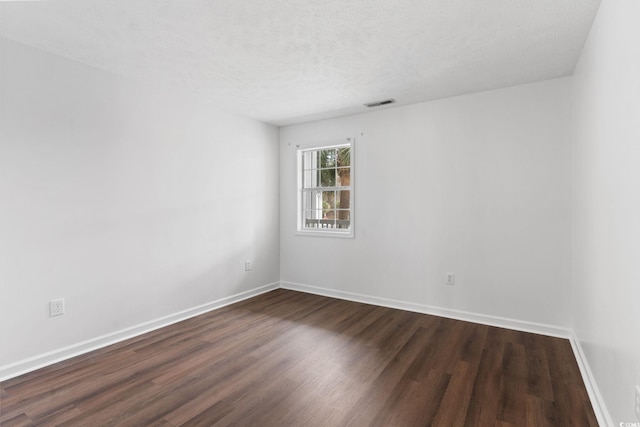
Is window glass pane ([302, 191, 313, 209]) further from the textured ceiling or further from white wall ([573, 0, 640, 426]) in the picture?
white wall ([573, 0, 640, 426])

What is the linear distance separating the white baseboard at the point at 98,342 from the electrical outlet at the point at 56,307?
289 millimetres

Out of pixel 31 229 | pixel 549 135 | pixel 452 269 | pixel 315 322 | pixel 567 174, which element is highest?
pixel 549 135

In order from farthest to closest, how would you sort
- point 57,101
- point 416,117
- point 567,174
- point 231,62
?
point 416,117, point 567,174, point 231,62, point 57,101

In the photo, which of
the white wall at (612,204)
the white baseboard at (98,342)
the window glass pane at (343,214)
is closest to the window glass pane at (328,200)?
the window glass pane at (343,214)

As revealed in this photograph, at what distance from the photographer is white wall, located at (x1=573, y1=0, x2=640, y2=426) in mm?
1332

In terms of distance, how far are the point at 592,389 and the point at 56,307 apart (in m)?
3.87

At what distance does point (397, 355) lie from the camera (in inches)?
101

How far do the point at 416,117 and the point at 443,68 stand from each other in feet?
A: 3.01

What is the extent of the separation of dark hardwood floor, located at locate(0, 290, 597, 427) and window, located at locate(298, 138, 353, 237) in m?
1.62

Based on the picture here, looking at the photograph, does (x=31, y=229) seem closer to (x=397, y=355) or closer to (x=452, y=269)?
(x=397, y=355)

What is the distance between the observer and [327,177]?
183 inches

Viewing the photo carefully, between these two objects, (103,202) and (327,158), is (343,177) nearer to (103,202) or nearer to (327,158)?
(327,158)

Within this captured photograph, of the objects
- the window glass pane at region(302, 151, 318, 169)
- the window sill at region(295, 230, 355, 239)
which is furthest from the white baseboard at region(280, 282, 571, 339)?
the window glass pane at region(302, 151, 318, 169)

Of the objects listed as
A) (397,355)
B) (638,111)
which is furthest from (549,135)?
(397,355)
